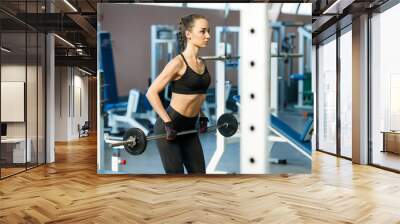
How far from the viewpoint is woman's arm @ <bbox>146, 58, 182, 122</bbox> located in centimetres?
532

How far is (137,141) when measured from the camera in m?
5.48

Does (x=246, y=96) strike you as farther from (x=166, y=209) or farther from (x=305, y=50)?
(x=166, y=209)

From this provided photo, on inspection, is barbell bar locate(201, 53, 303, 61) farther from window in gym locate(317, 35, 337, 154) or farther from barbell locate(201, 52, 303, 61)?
window in gym locate(317, 35, 337, 154)

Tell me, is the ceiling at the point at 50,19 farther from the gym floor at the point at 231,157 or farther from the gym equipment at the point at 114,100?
the gym floor at the point at 231,157

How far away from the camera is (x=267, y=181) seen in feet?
18.7

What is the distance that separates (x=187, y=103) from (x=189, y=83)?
0.26 m

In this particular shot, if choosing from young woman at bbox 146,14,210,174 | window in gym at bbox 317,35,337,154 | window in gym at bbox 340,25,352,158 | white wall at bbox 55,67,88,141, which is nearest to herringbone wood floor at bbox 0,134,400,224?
young woman at bbox 146,14,210,174

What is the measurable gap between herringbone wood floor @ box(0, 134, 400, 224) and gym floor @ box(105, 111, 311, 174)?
0.60 ft

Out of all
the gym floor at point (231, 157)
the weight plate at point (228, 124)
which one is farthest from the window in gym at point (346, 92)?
the weight plate at point (228, 124)

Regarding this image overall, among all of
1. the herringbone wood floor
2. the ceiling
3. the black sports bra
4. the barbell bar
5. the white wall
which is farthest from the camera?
the white wall

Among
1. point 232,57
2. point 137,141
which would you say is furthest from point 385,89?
point 137,141

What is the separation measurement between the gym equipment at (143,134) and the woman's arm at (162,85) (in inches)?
13.1

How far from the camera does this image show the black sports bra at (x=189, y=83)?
5.26 meters

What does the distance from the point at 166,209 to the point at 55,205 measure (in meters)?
1.14
